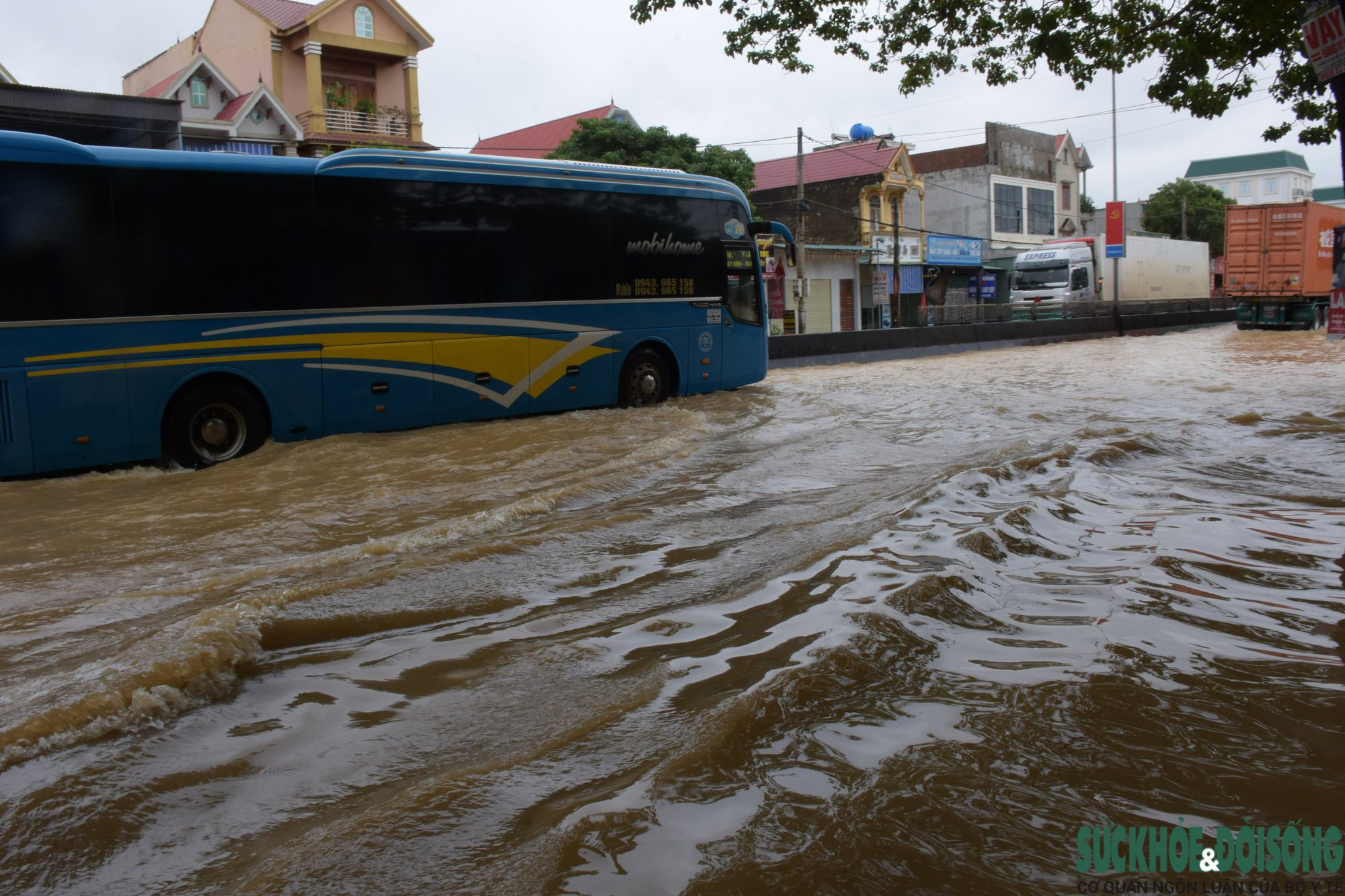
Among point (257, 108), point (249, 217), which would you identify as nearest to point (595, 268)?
point (249, 217)

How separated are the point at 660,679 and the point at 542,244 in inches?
339

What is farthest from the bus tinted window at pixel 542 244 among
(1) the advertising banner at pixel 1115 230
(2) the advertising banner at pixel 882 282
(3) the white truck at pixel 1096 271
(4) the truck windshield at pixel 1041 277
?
(2) the advertising banner at pixel 882 282

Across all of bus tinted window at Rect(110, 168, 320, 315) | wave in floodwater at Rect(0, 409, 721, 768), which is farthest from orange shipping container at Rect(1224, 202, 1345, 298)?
wave in floodwater at Rect(0, 409, 721, 768)

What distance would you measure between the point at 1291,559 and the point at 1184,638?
1567 mm

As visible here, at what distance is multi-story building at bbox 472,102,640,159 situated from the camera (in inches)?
1473

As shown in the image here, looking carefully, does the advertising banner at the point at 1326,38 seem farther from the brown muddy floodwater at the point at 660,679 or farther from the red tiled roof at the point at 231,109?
the red tiled roof at the point at 231,109

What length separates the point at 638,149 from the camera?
3097 centimetres

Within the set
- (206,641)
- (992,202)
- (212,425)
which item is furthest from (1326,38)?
(992,202)

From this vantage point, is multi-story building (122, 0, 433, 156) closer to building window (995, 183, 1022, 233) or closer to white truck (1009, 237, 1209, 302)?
white truck (1009, 237, 1209, 302)

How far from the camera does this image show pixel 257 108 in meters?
26.6

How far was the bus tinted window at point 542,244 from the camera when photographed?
10.9 m

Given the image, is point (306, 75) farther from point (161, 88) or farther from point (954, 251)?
point (954, 251)

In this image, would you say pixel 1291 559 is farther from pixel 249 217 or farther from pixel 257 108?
pixel 257 108

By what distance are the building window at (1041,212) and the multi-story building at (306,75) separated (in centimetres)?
3433
